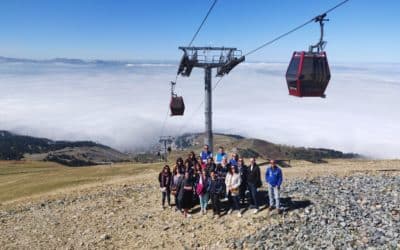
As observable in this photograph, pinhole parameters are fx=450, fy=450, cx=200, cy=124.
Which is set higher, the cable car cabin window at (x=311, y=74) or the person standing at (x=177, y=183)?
the cable car cabin window at (x=311, y=74)

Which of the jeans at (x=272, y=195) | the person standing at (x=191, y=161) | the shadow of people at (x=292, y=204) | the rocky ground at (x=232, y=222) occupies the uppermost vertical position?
the person standing at (x=191, y=161)

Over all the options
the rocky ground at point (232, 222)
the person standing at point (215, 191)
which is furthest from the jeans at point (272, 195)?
the person standing at point (215, 191)

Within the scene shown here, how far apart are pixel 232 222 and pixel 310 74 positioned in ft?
22.5

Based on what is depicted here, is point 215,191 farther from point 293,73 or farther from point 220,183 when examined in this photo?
point 293,73

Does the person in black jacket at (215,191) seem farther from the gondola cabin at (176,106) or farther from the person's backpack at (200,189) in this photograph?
the gondola cabin at (176,106)

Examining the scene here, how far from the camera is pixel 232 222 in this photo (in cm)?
1872

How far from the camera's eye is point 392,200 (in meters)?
19.1

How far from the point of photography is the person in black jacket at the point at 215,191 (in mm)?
19094

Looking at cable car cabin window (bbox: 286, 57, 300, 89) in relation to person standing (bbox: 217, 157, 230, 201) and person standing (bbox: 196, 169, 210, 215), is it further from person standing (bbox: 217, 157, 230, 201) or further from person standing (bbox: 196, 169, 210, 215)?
person standing (bbox: 196, 169, 210, 215)

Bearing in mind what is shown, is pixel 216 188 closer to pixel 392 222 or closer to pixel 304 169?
pixel 392 222

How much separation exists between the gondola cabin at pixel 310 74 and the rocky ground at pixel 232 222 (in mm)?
4846

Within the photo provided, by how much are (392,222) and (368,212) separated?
1.28m

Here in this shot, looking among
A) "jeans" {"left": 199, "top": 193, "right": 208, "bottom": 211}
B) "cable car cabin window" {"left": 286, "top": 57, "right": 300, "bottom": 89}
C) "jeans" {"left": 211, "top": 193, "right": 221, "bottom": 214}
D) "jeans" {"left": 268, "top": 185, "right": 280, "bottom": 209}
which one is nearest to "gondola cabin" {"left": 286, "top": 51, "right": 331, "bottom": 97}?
"cable car cabin window" {"left": 286, "top": 57, "right": 300, "bottom": 89}

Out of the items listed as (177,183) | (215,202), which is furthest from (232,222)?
(177,183)
